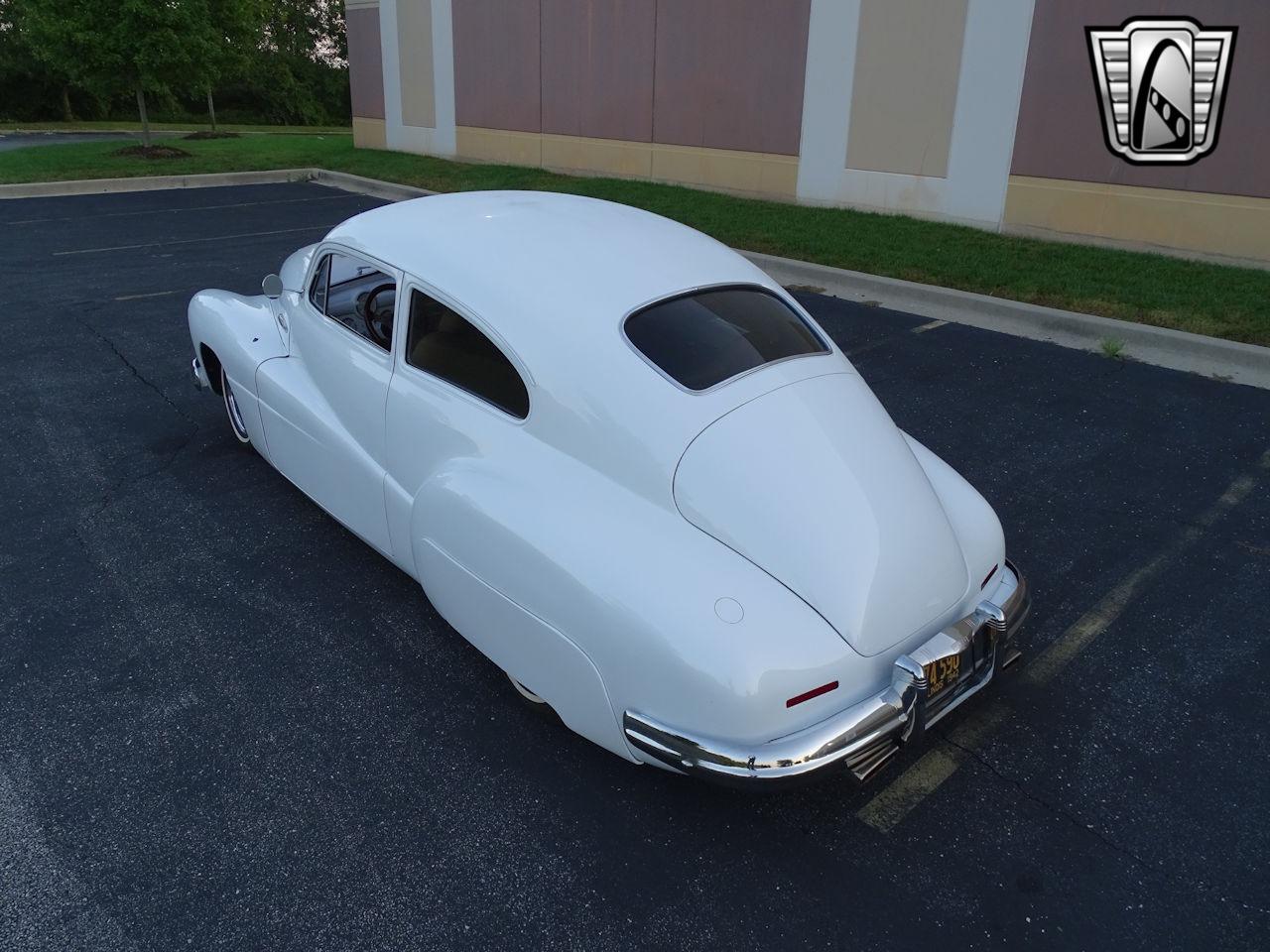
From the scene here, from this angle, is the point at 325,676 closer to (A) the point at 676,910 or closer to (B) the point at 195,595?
(B) the point at 195,595

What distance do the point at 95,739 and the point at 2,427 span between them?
3663 mm

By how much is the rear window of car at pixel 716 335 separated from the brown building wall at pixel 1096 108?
8172 mm

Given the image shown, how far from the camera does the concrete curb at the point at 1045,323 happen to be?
23.6 ft

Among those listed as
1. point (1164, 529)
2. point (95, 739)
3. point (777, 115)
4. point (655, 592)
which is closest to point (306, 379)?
point (95, 739)

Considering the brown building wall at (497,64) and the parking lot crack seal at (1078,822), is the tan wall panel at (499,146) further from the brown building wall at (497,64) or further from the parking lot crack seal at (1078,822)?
the parking lot crack seal at (1078,822)

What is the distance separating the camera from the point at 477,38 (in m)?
18.1

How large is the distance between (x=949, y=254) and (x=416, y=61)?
1413cm

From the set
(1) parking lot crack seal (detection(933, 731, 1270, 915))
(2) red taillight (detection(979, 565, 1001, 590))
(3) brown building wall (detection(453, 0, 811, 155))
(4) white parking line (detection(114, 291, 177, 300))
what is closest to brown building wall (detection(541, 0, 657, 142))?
(3) brown building wall (detection(453, 0, 811, 155))

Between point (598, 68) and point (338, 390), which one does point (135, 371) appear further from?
point (598, 68)

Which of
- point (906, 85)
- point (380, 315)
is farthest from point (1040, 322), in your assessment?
point (380, 315)

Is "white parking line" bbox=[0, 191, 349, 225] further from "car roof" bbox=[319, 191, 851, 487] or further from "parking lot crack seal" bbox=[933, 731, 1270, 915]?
"parking lot crack seal" bbox=[933, 731, 1270, 915]

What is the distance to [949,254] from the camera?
1023cm

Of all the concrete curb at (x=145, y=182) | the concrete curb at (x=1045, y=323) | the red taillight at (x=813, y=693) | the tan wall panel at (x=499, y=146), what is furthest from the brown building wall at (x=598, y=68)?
the red taillight at (x=813, y=693)

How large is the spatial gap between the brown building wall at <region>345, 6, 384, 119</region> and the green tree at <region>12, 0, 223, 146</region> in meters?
3.30
